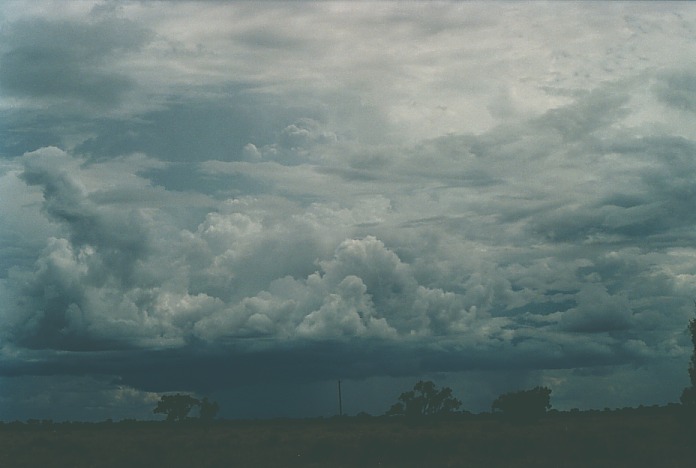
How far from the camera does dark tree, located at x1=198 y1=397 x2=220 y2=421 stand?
150 metres

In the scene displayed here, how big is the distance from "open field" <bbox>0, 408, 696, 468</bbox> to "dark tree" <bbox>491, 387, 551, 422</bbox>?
2.25 metres

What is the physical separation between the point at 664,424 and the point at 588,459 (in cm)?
2164

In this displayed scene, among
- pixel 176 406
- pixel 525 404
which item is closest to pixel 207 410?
pixel 176 406

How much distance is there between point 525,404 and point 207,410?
61526 mm

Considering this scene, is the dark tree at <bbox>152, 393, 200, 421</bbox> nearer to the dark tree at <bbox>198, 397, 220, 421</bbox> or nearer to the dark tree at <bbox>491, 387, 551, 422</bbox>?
the dark tree at <bbox>198, 397, 220, 421</bbox>

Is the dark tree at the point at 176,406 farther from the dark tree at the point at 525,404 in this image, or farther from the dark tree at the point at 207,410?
the dark tree at the point at 525,404

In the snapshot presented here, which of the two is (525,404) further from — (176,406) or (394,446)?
(176,406)

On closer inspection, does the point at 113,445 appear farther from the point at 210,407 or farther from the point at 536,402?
the point at 536,402

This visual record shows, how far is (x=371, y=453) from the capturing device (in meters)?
91.3

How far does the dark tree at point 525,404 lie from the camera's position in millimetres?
116125

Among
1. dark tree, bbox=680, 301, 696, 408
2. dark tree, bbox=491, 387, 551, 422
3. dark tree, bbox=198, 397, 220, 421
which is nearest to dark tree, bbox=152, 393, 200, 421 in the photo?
dark tree, bbox=198, 397, 220, 421

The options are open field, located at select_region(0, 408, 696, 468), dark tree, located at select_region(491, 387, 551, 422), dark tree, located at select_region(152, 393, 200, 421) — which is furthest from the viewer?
dark tree, located at select_region(152, 393, 200, 421)

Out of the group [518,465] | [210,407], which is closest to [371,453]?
[518,465]

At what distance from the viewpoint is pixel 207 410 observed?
495 feet
